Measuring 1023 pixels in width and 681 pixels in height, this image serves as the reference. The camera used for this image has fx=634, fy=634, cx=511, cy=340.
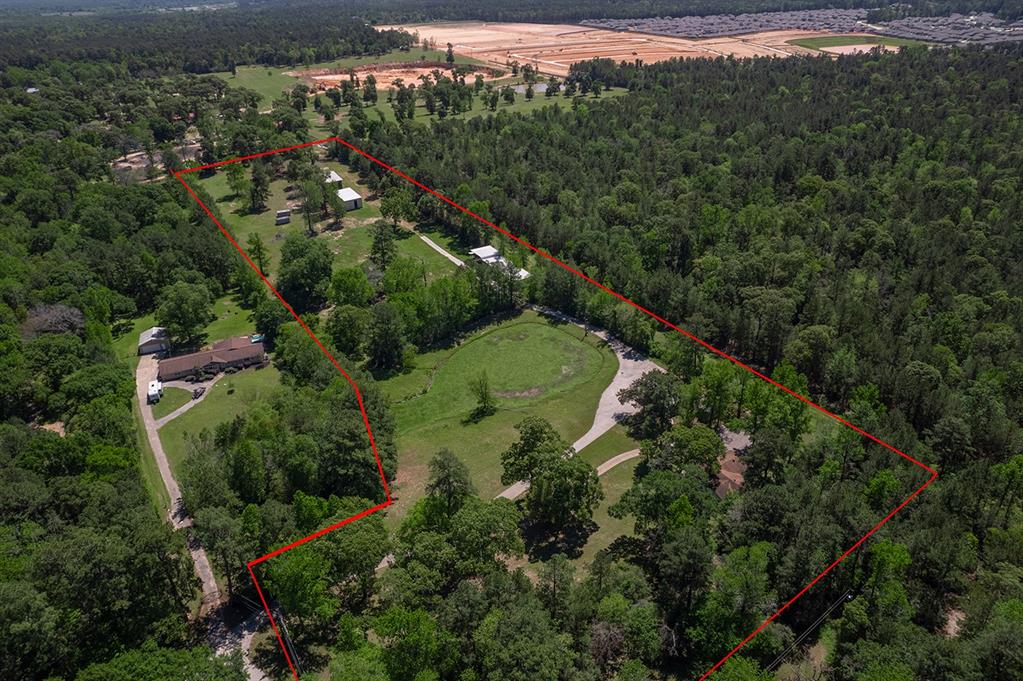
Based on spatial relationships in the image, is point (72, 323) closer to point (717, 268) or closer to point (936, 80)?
point (717, 268)

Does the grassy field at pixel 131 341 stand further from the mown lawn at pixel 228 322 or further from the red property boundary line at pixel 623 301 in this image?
the red property boundary line at pixel 623 301

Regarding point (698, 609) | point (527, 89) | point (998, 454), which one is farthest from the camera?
point (527, 89)

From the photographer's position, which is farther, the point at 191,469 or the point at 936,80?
the point at 936,80

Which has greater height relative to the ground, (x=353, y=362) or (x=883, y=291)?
(x=883, y=291)

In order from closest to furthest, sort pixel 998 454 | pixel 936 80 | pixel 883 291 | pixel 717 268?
pixel 998 454
pixel 883 291
pixel 717 268
pixel 936 80

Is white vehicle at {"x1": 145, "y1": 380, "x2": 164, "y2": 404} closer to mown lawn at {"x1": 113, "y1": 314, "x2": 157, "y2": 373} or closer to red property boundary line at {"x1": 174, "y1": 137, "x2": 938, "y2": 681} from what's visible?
mown lawn at {"x1": 113, "y1": 314, "x2": 157, "y2": 373}

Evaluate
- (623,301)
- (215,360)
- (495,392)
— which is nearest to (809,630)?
(495,392)

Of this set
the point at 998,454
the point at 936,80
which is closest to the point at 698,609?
the point at 998,454

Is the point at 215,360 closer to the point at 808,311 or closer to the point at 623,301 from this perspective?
the point at 623,301
